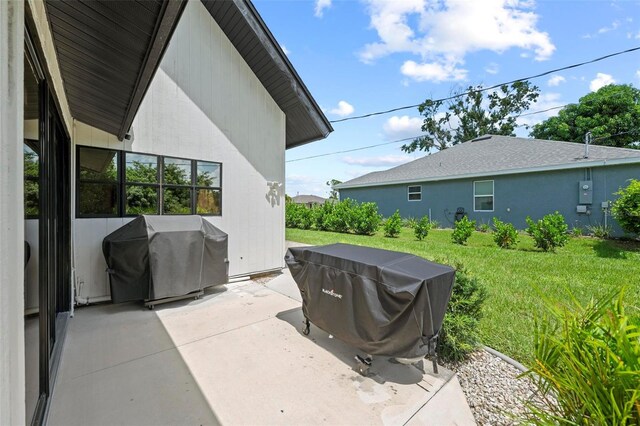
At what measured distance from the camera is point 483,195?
13047 millimetres

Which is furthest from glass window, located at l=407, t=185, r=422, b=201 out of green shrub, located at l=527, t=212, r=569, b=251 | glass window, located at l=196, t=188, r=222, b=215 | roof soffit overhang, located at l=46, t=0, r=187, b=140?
roof soffit overhang, located at l=46, t=0, r=187, b=140

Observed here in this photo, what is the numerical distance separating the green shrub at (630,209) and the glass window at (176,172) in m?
10.5

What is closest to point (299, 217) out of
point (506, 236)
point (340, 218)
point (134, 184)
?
point (340, 218)

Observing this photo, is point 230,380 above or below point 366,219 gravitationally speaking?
below

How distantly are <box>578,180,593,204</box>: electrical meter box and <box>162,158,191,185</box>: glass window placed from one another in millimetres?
12736

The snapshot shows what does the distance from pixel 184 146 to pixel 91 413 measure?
4.46 m

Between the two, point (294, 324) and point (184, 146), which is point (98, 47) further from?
point (294, 324)

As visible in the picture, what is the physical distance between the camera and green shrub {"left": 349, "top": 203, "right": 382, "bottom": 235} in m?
13.0

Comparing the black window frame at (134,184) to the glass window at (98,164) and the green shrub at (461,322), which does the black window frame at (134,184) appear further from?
the green shrub at (461,322)

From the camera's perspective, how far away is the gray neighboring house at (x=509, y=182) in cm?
999

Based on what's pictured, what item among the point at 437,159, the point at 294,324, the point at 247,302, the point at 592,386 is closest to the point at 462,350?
the point at 592,386

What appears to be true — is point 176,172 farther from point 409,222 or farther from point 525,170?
point 525,170
